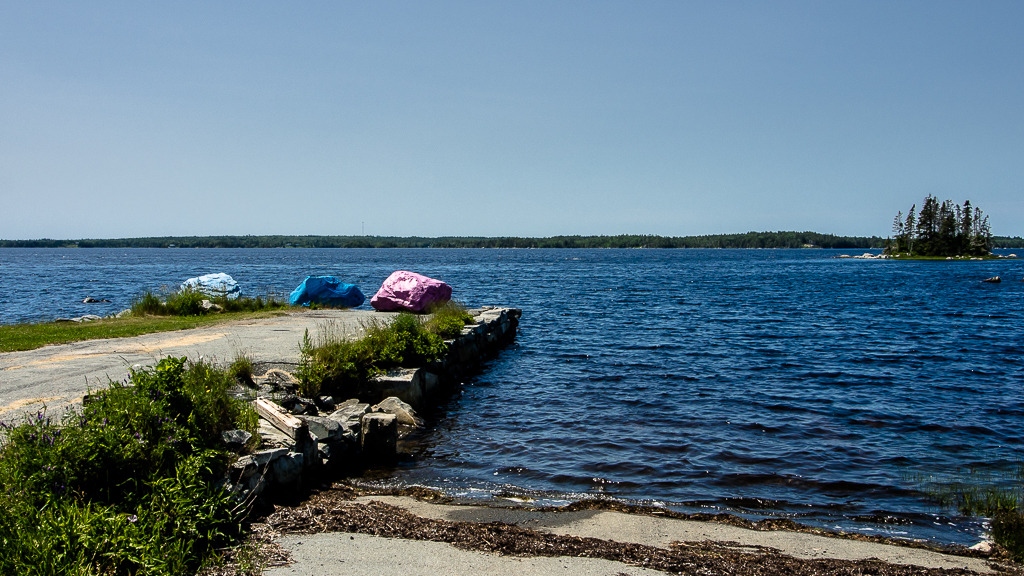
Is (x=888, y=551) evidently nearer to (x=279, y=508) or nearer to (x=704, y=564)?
(x=704, y=564)

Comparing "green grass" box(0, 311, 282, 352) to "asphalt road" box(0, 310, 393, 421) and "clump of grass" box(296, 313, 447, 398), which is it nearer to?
"asphalt road" box(0, 310, 393, 421)

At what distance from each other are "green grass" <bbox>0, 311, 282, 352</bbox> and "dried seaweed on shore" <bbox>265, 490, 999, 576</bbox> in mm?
9625

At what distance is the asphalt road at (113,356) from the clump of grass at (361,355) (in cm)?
66

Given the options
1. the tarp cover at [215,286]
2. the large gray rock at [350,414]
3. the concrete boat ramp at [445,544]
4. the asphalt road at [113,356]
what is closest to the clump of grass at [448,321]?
the asphalt road at [113,356]

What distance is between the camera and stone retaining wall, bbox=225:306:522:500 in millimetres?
6914

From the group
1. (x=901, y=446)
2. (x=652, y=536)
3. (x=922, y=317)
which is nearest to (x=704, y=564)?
(x=652, y=536)

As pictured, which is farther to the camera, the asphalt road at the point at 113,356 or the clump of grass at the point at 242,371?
the clump of grass at the point at 242,371

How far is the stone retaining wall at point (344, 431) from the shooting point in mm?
6914

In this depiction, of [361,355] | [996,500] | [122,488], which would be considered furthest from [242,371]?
[996,500]

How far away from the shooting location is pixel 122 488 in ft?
18.1

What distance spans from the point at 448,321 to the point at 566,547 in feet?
36.4

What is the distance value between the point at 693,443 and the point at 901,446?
3.33 m

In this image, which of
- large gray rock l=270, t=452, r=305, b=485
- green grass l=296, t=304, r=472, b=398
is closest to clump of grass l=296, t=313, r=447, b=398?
green grass l=296, t=304, r=472, b=398

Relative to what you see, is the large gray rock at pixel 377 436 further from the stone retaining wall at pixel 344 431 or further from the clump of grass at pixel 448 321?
the clump of grass at pixel 448 321
